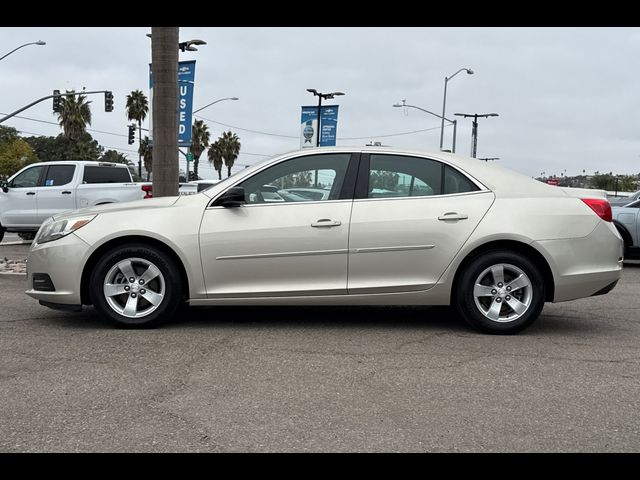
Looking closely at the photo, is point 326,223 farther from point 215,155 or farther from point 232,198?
point 215,155

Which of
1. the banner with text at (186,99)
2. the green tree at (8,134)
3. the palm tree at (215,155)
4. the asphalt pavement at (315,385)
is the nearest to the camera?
the asphalt pavement at (315,385)

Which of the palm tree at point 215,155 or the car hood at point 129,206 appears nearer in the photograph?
the car hood at point 129,206

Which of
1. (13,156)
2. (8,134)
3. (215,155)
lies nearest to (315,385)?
(215,155)

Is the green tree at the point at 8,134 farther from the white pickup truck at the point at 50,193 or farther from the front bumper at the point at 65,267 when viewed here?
the front bumper at the point at 65,267

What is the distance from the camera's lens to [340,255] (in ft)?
18.4

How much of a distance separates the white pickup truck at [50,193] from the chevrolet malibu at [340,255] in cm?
875

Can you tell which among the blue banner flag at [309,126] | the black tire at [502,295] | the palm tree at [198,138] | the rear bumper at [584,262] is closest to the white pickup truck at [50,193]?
the black tire at [502,295]

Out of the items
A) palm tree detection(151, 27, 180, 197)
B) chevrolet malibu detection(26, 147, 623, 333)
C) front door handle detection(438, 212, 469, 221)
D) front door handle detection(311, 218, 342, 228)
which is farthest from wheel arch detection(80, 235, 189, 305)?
palm tree detection(151, 27, 180, 197)

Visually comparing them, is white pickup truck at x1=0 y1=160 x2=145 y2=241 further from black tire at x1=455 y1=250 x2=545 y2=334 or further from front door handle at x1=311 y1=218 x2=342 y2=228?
black tire at x1=455 y1=250 x2=545 y2=334

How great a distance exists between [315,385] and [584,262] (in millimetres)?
2909

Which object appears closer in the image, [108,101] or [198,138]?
[108,101]

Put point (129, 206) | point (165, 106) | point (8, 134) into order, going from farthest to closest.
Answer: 1. point (8, 134)
2. point (165, 106)
3. point (129, 206)

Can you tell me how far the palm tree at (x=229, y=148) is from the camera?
67812 millimetres
